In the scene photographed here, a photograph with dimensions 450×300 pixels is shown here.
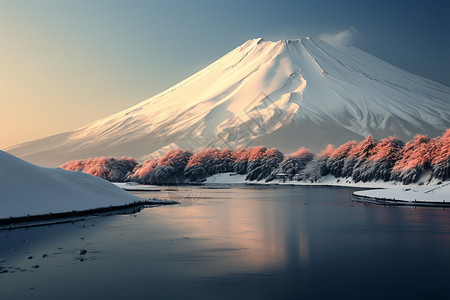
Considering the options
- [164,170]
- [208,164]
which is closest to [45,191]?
[164,170]

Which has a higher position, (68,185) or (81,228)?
(68,185)

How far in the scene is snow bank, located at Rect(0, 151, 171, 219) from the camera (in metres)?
26.0

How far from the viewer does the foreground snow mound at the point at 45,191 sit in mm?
26047

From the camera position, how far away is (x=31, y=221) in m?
24.7

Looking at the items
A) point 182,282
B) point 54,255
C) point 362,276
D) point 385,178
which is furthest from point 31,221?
point 385,178

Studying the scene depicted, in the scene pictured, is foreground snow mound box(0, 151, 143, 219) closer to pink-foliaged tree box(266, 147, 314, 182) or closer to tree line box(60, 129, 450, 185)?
tree line box(60, 129, 450, 185)

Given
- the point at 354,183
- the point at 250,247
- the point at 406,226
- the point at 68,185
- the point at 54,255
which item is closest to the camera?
the point at 54,255

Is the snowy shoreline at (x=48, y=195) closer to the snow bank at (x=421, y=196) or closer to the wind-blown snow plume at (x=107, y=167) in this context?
the snow bank at (x=421, y=196)

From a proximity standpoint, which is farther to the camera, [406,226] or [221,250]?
[406,226]

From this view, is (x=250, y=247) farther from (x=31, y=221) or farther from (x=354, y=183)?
(x=354, y=183)

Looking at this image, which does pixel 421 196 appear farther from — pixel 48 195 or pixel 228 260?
pixel 228 260

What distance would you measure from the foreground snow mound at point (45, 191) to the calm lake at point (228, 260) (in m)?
3.69

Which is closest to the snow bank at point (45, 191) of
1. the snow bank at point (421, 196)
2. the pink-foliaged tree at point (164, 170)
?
the snow bank at point (421, 196)

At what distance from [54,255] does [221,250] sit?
219 inches
